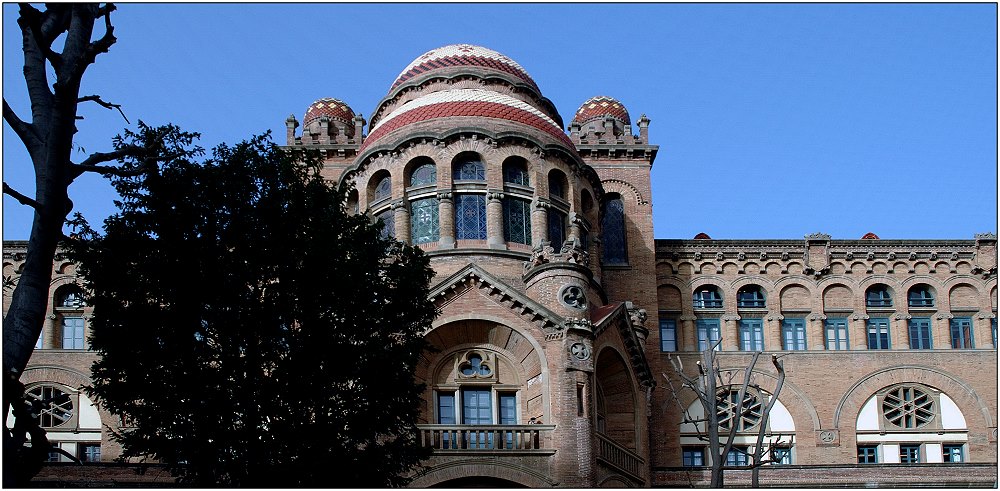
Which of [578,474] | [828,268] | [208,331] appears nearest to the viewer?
[208,331]

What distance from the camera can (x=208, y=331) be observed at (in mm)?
25719

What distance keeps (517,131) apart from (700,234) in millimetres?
12583

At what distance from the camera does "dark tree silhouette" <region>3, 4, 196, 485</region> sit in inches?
736

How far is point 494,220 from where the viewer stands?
40.1m

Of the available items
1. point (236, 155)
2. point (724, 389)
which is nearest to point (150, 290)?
point (236, 155)

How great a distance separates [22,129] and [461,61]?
90.1 feet

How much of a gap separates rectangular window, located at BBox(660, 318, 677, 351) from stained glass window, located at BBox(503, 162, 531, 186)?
396 inches

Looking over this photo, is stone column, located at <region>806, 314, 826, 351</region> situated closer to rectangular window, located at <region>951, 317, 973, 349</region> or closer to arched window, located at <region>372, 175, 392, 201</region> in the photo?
rectangular window, located at <region>951, 317, 973, 349</region>

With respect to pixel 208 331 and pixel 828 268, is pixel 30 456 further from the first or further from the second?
pixel 828 268

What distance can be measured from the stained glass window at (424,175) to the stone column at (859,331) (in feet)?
56.6

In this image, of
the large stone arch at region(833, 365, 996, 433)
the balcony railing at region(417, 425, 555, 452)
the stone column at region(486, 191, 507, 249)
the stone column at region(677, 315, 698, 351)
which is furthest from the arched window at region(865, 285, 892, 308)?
the balcony railing at region(417, 425, 555, 452)

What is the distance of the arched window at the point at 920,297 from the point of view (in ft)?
162

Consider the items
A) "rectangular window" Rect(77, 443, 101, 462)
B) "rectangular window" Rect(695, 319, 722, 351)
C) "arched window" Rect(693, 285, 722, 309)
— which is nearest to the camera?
"rectangular window" Rect(77, 443, 101, 462)

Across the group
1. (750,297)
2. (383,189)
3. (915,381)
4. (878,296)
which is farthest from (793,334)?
(383,189)
